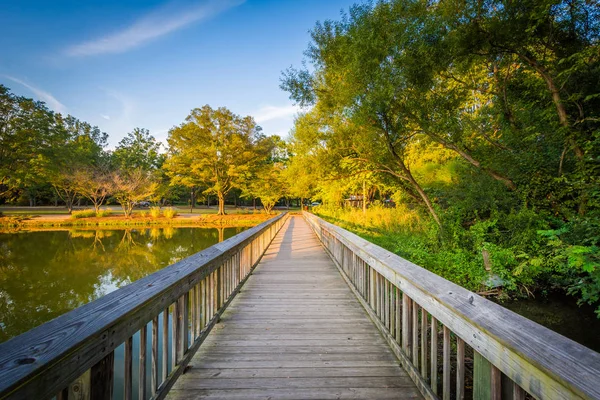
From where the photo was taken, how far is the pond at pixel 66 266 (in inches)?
242

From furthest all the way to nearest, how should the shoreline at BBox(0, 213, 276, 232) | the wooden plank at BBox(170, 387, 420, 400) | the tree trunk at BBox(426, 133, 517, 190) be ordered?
the shoreline at BBox(0, 213, 276, 232) → the tree trunk at BBox(426, 133, 517, 190) → the wooden plank at BBox(170, 387, 420, 400)

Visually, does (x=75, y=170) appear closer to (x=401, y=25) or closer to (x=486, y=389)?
(x=401, y=25)

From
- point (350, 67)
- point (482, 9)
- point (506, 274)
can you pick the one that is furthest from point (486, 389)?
point (482, 9)

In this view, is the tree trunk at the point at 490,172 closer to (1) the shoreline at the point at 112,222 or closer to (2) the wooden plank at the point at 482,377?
(2) the wooden plank at the point at 482,377

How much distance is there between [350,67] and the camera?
225 inches

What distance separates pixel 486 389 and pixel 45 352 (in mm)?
1846

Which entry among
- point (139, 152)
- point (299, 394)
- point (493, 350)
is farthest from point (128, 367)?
point (139, 152)

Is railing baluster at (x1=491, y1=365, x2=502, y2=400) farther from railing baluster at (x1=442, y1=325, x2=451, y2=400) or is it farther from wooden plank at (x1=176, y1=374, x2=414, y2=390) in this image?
wooden plank at (x1=176, y1=374, x2=414, y2=390)

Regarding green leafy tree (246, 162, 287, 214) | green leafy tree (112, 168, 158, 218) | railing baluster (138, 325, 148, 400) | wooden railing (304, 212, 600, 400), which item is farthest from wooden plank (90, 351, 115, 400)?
green leafy tree (246, 162, 287, 214)

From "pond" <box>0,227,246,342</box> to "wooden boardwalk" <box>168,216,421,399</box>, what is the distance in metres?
5.23

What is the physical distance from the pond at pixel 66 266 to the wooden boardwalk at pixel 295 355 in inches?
206

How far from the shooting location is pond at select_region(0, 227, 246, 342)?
242 inches

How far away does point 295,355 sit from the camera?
7.98 ft

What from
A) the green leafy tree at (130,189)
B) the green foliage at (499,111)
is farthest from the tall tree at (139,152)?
the green foliage at (499,111)
